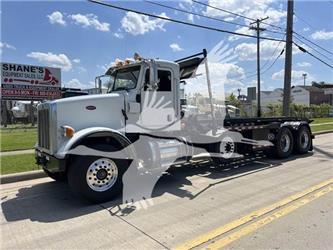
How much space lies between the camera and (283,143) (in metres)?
11.0

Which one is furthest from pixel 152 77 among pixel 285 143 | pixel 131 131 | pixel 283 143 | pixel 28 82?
pixel 28 82

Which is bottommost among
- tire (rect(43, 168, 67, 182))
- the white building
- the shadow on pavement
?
the shadow on pavement

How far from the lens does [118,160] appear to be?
638cm

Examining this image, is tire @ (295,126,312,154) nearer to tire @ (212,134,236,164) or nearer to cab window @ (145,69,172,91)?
tire @ (212,134,236,164)

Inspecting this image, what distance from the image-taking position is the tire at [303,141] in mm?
11594

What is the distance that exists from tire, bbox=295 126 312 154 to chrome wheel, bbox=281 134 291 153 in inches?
20.7

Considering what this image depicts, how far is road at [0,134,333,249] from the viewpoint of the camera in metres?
4.32

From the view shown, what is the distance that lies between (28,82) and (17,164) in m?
20.2

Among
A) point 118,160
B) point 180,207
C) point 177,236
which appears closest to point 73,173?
point 118,160

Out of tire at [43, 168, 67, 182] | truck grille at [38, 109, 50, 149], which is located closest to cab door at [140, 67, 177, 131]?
truck grille at [38, 109, 50, 149]

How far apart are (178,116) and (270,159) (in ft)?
13.8

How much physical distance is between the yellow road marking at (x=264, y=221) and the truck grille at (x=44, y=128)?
3.85m

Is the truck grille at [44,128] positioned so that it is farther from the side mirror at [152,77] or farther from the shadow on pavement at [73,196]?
the side mirror at [152,77]

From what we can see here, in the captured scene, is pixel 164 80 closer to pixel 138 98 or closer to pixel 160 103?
pixel 160 103
